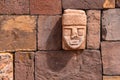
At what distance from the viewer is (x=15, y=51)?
372 centimetres

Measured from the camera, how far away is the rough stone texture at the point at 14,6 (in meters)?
3.66

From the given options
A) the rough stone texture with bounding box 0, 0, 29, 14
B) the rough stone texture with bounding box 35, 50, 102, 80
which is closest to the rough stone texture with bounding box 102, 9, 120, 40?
the rough stone texture with bounding box 35, 50, 102, 80

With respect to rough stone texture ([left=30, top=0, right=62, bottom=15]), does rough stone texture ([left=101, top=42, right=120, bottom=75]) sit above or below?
below

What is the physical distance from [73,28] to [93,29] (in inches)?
13.7

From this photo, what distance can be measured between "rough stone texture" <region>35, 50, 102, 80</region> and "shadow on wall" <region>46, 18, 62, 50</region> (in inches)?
3.4

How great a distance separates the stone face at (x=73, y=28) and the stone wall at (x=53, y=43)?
147 mm

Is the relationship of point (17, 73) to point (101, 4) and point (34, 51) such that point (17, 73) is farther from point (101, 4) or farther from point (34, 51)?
point (101, 4)

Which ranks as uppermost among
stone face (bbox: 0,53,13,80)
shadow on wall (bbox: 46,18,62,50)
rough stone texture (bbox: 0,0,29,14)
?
rough stone texture (bbox: 0,0,29,14)

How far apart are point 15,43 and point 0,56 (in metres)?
0.27

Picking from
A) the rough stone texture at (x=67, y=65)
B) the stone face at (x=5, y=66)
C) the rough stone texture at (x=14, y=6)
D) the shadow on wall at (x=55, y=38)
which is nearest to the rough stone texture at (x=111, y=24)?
the rough stone texture at (x=67, y=65)

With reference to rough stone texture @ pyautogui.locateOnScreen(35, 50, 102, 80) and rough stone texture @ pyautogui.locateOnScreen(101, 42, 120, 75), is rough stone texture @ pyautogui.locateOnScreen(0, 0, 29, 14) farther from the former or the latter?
rough stone texture @ pyautogui.locateOnScreen(101, 42, 120, 75)

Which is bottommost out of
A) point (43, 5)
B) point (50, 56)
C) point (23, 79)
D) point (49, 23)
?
point (23, 79)

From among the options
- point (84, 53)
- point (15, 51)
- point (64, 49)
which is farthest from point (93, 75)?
point (15, 51)

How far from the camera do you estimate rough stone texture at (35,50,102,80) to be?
12.3ft
